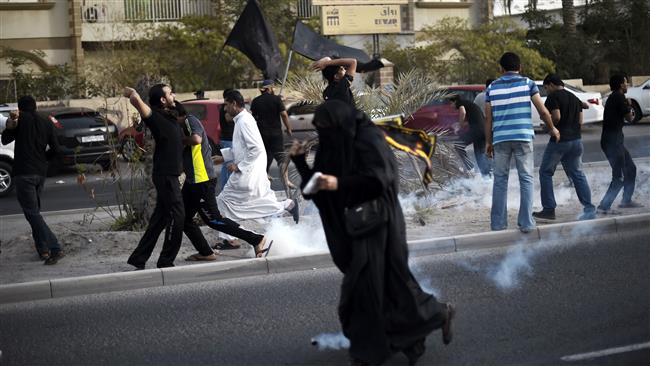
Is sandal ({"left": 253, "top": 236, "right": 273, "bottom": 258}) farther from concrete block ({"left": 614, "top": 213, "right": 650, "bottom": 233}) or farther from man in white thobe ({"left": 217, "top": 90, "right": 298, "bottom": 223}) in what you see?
concrete block ({"left": 614, "top": 213, "right": 650, "bottom": 233})

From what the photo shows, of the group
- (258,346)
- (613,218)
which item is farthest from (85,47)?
(258,346)

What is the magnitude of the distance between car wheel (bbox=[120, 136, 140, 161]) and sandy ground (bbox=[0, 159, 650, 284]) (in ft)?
2.70

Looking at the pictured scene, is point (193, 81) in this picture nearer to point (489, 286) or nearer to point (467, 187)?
point (467, 187)

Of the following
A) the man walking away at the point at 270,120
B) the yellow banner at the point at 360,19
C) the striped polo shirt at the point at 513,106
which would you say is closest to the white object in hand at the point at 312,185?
the striped polo shirt at the point at 513,106

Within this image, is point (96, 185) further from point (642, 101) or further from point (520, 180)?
point (642, 101)

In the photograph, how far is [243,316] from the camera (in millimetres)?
7793

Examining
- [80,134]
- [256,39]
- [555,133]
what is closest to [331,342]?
[555,133]

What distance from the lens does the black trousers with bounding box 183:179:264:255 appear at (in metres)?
9.78

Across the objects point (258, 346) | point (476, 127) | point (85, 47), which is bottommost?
point (258, 346)

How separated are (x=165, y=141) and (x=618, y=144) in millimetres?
5852

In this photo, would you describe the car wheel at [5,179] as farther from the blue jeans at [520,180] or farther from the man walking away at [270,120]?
the blue jeans at [520,180]

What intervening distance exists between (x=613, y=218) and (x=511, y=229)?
3.69 ft

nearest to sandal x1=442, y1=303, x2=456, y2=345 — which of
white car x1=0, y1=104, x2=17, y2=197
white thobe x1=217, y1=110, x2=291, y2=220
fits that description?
white thobe x1=217, y1=110, x2=291, y2=220

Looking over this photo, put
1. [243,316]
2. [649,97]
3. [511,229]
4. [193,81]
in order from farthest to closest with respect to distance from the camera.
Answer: [193,81] → [649,97] → [511,229] → [243,316]
